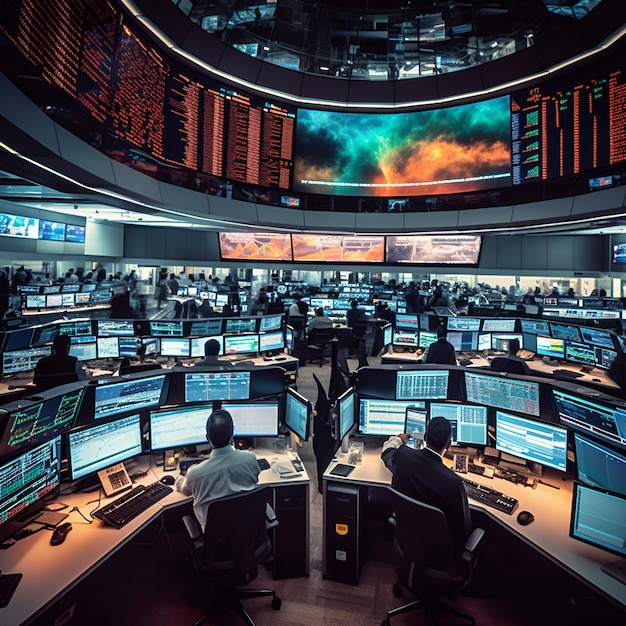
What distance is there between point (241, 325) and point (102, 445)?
4.04 m

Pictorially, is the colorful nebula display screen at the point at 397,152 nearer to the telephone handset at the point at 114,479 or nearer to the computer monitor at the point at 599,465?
the computer monitor at the point at 599,465

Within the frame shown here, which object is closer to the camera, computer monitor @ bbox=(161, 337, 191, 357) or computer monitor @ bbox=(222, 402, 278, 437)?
computer monitor @ bbox=(222, 402, 278, 437)

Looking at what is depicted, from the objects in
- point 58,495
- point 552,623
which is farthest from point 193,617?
point 552,623

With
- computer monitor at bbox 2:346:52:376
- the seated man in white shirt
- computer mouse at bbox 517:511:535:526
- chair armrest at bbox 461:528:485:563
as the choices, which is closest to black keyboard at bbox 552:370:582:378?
computer mouse at bbox 517:511:535:526

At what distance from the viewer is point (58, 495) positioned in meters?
2.39

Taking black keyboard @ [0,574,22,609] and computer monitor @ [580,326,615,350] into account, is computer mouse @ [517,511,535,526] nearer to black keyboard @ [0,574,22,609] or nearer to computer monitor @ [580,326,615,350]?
black keyboard @ [0,574,22,609]

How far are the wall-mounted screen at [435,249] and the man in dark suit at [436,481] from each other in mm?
8931

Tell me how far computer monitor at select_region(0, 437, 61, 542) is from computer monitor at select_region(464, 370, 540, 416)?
2.84 m

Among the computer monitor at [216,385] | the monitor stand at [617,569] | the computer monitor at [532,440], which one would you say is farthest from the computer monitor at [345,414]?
the monitor stand at [617,569]

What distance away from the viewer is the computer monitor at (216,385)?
3168 millimetres

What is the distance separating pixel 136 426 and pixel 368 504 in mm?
1932

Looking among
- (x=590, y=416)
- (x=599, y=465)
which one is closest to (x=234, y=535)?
(x=599, y=465)

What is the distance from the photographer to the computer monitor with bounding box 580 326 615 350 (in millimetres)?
5168

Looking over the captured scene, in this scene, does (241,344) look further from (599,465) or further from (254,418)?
(599,465)
